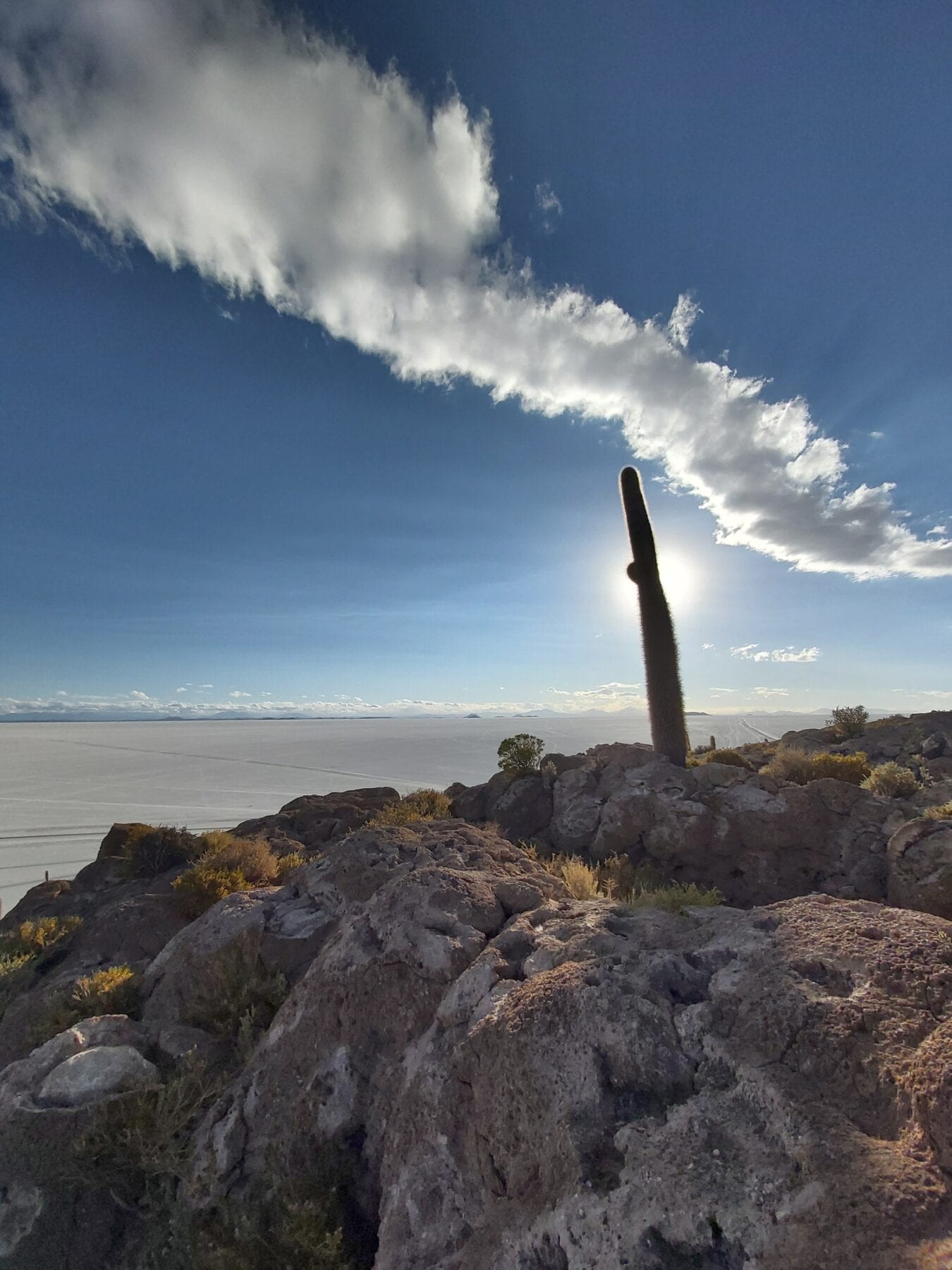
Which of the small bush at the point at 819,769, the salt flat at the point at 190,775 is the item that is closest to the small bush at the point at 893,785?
the small bush at the point at 819,769

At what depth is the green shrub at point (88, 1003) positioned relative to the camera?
569cm

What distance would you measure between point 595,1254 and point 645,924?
227 centimetres


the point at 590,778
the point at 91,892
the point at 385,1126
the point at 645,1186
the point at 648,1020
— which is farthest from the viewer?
the point at 590,778

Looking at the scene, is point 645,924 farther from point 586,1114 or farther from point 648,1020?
point 586,1114

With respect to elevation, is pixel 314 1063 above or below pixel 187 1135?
above

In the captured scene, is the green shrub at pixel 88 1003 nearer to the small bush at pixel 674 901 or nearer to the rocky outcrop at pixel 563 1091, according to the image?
the rocky outcrop at pixel 563 1091

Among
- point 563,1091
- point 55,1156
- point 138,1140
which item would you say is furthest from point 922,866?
point 55,1156

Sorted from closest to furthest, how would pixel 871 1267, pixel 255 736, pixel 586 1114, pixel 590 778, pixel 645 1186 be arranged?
pixel 871 1267 < pixel 645 1186 < pixel 586 1114 < pixel 590 778 < pixel 255 736

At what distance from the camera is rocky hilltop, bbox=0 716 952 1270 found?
2.45 metres

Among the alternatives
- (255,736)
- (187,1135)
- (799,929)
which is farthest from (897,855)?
(255,736)

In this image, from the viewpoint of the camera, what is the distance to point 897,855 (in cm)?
704

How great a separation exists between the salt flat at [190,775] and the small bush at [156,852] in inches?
241

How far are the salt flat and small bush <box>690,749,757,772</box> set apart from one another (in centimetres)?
1688

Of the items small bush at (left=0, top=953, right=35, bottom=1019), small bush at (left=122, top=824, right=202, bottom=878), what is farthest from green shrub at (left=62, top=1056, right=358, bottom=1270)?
small bush at (left=122, top=824, right=202, bottom=878)
